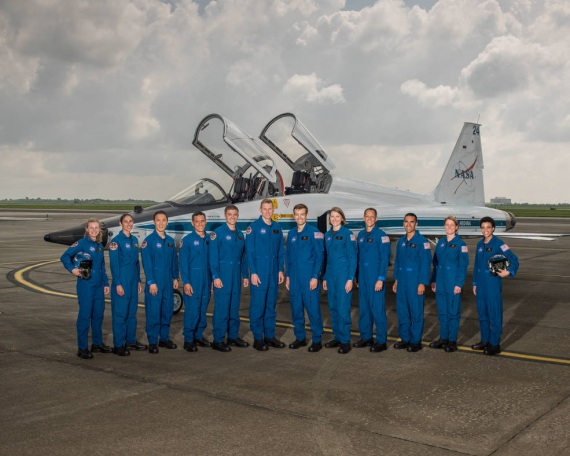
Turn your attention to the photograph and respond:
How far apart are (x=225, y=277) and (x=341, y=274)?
4.63 ft

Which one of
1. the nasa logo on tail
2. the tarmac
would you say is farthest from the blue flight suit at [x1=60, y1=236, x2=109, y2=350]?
the nasa logo on tail

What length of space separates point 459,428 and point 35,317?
6.76 meters

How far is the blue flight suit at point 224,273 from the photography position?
23.0 feet

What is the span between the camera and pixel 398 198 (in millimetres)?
14148

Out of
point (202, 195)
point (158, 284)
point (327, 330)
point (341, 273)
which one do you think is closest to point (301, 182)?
point (202, 195)

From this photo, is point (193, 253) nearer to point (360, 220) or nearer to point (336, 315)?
point (336, 315)

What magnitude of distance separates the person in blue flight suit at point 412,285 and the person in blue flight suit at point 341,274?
630 mm

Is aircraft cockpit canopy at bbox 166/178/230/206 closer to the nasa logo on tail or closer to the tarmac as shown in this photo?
the tarmac

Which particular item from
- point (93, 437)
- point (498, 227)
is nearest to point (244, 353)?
point (93, 437)

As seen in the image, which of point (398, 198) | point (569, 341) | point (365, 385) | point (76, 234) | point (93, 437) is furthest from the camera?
point (398, 198)

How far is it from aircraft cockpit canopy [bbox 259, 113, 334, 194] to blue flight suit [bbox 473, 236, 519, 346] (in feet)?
18.2

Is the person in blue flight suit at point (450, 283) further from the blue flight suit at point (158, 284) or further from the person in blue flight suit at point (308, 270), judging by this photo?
the blue flight suit at point (158, 284)

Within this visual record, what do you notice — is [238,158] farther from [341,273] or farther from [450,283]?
[450,283]

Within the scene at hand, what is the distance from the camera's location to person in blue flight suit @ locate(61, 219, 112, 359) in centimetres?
658
